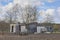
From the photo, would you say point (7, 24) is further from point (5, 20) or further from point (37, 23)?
point (37, 23)

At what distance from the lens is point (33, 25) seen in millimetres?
44344

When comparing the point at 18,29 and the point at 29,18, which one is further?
the point at 29,18

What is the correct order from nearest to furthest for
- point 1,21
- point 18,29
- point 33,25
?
1. point 18,29
2. point 33,25
3. point 1,21

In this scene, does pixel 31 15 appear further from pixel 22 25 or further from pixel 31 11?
pixel 22 25

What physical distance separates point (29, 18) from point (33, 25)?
431cm

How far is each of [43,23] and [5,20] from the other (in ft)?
35.1

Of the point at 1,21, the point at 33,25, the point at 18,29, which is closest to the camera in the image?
the point at 18,29

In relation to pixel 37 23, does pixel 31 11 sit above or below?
above

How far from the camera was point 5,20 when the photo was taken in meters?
49.5

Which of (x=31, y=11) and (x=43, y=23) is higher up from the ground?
(x=31, y=11)

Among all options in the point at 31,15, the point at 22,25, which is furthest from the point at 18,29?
the point at 31,15

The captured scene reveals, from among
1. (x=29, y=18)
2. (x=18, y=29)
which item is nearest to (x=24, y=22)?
(x=29, y=18)

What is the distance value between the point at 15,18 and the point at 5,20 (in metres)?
4.06

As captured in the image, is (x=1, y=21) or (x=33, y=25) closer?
(x=33, y=25)
